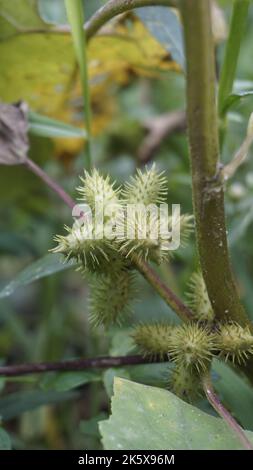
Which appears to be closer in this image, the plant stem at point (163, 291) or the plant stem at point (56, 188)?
the plant stem at point (163, 291)

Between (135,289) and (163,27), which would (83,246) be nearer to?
(135,289)

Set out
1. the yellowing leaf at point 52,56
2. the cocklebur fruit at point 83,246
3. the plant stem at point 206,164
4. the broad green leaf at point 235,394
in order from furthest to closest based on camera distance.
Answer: the yellowing leaf at point 52,56, the broad green leaf at point 235,394, the cocklebur fruit at point 83,246, the plant stem at point 206,164

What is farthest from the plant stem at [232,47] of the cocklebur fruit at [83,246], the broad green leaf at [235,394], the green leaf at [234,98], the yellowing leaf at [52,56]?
the yellowing leaf at [52,56]

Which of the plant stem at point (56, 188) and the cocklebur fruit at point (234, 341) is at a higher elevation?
the plant stem at point (56, 188)

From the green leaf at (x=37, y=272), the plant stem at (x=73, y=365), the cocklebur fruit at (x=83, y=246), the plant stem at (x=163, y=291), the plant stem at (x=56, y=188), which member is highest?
the plant stem at (x=56, y=188)

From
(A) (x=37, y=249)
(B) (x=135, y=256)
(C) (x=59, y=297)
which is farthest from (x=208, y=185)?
(C) (x=59, y=297)

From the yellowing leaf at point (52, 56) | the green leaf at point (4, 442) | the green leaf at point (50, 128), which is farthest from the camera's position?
the yellowing leaf at point (52, 56)

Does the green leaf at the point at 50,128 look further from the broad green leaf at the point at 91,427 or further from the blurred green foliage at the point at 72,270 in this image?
the broad green leaf at the point at 91,427

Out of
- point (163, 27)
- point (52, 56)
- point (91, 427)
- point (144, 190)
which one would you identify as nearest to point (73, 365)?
point (91, 427)

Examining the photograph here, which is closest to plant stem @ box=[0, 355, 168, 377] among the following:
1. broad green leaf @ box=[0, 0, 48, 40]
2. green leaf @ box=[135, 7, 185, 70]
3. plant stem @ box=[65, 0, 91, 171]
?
plant stem @ box=[65, 0, 91, 171]
